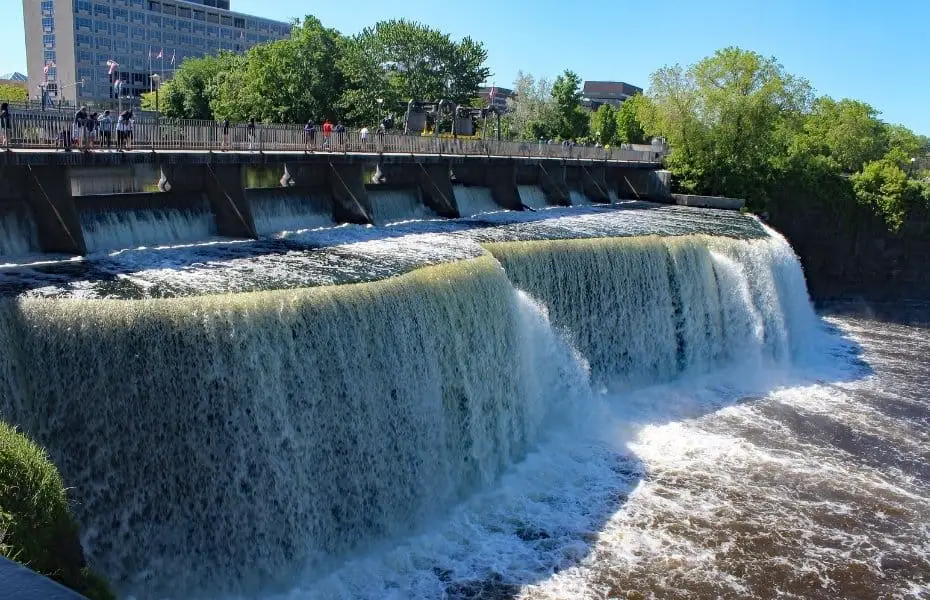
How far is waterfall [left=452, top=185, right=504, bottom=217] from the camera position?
111 feet

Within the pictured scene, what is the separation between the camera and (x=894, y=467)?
62.7ft

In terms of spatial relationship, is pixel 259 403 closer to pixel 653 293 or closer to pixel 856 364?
pixel 653 293

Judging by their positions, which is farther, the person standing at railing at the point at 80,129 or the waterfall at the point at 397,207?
the waterfall at the point at 397,207

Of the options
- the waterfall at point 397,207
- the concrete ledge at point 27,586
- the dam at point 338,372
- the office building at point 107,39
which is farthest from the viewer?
the office building at point 107,39

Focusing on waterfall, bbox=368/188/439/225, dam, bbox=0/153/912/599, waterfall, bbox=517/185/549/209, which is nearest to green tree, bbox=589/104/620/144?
waterfall, bbox=517/185/549/209

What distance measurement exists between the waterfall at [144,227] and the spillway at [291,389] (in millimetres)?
147

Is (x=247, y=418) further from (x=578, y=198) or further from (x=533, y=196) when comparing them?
(x=578, y=198)

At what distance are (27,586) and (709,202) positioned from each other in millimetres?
45555

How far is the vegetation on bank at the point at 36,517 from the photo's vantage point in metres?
8.12

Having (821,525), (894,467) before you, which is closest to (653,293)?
(894,467)

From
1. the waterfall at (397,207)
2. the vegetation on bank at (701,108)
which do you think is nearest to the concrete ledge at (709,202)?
the vegetation on bank at (701,108)

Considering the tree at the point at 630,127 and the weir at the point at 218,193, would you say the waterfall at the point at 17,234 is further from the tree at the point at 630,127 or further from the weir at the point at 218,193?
the tree at the point at 630,127

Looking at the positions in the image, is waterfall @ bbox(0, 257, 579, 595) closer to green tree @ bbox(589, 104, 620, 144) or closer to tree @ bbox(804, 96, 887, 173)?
tree @ bbox(804, 96, 887, 173)

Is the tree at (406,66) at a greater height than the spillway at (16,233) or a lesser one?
greater
